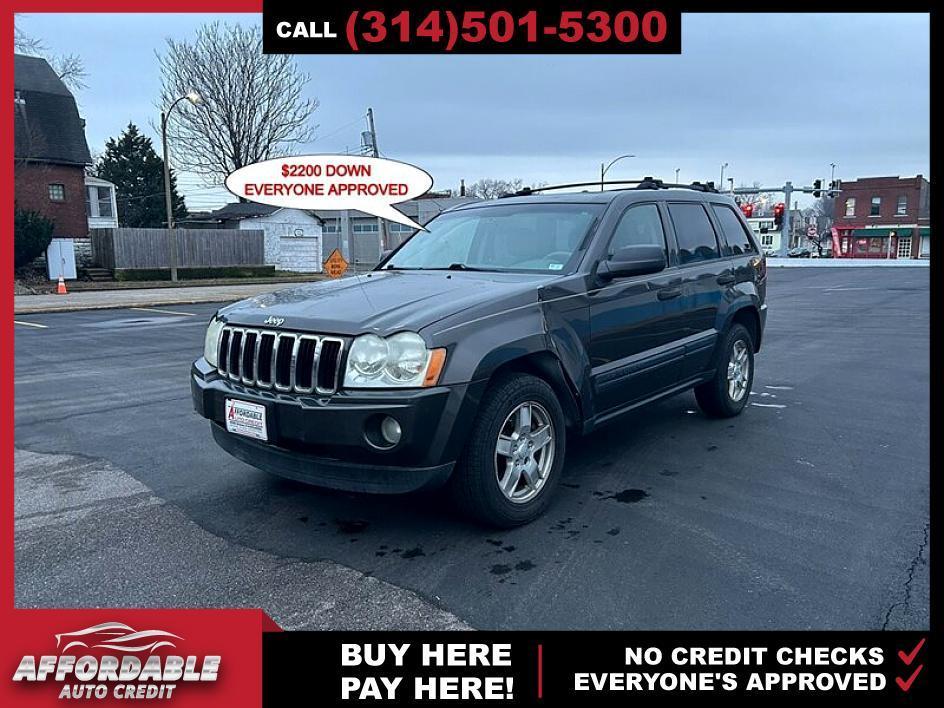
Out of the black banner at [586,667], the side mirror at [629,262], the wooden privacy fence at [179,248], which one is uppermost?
the wooden privacy fence at [179,248]

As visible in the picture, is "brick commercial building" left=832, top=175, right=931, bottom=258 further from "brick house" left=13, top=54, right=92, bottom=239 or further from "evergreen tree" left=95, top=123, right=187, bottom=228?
"evergreen tree" left=95, top=123, right=187, bottom=228

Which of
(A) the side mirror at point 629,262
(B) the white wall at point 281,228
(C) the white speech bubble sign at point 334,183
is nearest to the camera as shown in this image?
(A) the side mirror at point 629,262

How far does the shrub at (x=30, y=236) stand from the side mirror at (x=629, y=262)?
30.7m

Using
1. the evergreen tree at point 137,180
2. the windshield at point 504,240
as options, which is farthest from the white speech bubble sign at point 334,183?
the evergreen tree at point 137,180

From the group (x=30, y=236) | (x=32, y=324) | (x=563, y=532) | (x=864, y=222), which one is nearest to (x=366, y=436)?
(x=563, y=532)

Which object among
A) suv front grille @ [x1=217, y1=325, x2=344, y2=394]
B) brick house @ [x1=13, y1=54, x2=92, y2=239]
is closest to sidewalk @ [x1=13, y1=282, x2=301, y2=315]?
brick house @ [x1=13, y1=54, x2=92, y2=239]

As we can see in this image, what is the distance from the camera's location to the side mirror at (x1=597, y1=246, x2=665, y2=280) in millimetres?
4188

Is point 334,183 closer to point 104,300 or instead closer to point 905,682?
point 905,682

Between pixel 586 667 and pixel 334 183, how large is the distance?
555 cm

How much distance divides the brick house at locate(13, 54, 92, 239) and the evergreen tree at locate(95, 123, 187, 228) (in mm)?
12190

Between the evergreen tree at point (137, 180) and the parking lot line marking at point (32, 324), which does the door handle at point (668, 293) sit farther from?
the evergreen tree at point (137, 180)

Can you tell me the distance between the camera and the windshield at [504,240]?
4465 millimetres

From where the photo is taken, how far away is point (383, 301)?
3697 mm
